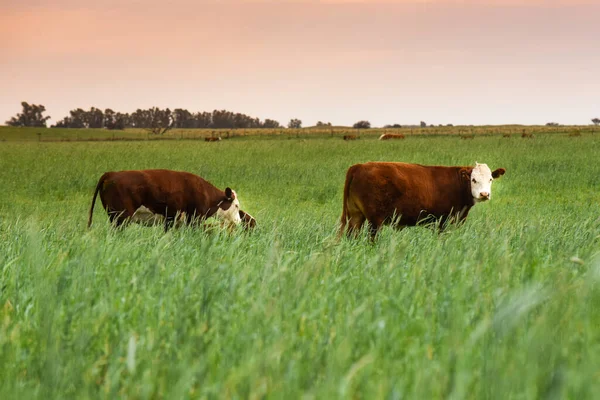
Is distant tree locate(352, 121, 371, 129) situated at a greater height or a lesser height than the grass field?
lesser

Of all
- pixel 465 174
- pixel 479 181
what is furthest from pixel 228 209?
pixel 479 181

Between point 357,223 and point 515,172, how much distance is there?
19020mm

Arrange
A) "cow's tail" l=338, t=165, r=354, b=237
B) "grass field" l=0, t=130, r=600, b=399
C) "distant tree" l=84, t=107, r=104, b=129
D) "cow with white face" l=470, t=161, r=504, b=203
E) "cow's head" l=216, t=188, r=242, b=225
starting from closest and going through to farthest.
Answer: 1. "grass field" l=0, t=130, r=600, b=399
2. "cow's tail" l=338, t=165, r=354, b=237
3. "cow with white face" l=470, t=161, r=504, b=203
4. "cow's head" l=216, t=188, r=242, b=225
5. "distant tree" l=84, t=107, r=104, b=129

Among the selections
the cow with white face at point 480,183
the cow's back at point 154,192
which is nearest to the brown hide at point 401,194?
the cow with white face at point 480,183

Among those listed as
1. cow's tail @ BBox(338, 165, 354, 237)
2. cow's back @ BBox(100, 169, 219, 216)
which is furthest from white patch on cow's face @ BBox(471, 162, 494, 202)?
cow's back @ BBox(100, 169, 219, 216)

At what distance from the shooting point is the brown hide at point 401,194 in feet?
31.0

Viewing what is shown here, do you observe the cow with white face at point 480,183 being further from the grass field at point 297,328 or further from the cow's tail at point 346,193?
the grass field at point 297,328

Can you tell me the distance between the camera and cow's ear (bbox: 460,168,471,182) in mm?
10226

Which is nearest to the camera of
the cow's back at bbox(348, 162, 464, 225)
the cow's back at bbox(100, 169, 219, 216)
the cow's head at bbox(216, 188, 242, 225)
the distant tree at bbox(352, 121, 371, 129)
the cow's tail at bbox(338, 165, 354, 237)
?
the cow's back at bbox(348, 162, 464, 225)

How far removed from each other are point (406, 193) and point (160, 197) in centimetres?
388

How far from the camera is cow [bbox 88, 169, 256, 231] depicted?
10.7 m

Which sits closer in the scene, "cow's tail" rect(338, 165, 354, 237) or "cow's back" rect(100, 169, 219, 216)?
"cow's tail" rect(338, 165, 354, 237)

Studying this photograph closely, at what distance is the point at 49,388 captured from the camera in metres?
2.77

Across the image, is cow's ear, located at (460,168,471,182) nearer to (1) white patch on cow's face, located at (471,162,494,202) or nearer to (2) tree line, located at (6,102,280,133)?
(1) white patch on cow's face, located at (471,162,494,202)
